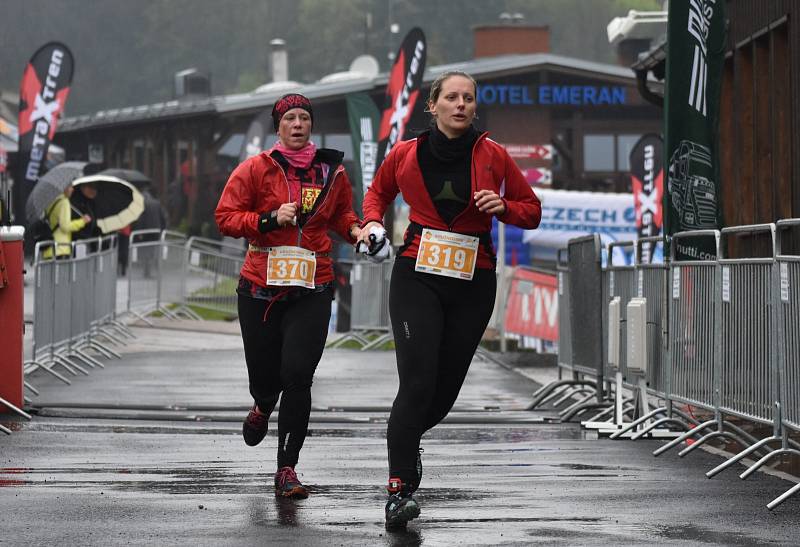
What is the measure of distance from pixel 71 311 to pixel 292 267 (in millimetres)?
9942

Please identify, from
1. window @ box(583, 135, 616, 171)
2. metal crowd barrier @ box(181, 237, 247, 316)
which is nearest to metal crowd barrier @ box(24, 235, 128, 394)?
metal crowd barrier @ box(181, 237, 247, 316)

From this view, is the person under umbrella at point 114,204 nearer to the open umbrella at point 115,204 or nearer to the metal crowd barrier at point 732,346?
the open umbrella at point 115,204

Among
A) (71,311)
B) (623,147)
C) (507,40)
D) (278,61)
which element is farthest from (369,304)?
(278,61)

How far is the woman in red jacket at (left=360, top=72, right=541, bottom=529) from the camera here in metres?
7.57

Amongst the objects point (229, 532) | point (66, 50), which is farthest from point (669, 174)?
point (66, 50)

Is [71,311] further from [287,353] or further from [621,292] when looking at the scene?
[287,353]

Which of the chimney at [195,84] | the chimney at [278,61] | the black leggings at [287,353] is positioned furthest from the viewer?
the chimney at [278,61]

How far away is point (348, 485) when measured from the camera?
8609 millimetres

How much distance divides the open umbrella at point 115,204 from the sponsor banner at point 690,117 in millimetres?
16294

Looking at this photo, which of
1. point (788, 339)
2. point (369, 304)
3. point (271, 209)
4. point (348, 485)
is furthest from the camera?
point (369, 304)

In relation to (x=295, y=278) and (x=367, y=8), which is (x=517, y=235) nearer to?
(x=295, y=278)

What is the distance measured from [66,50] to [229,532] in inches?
934

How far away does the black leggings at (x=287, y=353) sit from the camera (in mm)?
8469

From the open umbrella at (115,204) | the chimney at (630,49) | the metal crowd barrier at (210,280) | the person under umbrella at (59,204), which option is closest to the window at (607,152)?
the chimney at (630,49)
